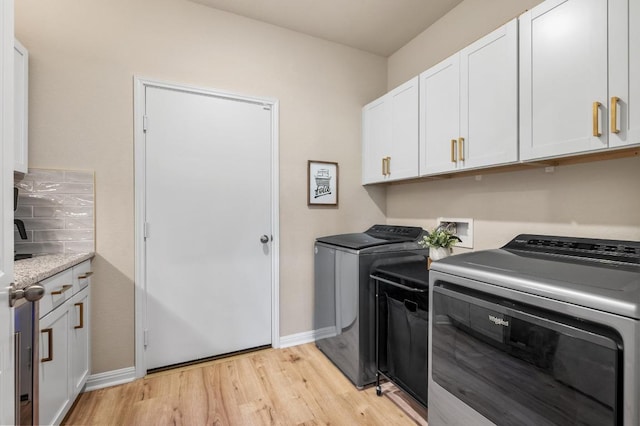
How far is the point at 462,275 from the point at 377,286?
Result: 75 cm

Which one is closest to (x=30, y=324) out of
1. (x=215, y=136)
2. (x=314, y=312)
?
(x=215, y=136)

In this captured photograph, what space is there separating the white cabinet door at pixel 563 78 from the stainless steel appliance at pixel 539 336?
1.70 feet

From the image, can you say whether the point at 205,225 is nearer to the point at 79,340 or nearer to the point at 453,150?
the point at 79,340

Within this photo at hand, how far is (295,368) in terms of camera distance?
2223 millimetres

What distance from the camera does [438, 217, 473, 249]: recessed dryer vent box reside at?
6.97ft

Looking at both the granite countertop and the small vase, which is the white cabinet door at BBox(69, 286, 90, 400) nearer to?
the granite countertop

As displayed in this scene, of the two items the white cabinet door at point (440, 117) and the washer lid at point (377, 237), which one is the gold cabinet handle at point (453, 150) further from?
the washer lid at point (377, 237)

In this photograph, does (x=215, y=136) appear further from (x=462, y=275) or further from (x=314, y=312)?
(x=462, y=275)

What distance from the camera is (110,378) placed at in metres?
2.00

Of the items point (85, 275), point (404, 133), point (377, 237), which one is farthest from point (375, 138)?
point (85, 275)

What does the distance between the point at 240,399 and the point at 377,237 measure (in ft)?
5.04

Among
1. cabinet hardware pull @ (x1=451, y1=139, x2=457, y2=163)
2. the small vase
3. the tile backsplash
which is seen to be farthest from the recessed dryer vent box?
the tile backsplash

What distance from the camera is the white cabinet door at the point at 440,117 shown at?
6.19ft

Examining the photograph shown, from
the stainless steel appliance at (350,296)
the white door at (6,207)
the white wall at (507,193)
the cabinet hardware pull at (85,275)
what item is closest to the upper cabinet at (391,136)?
the white wall at (507,193)
